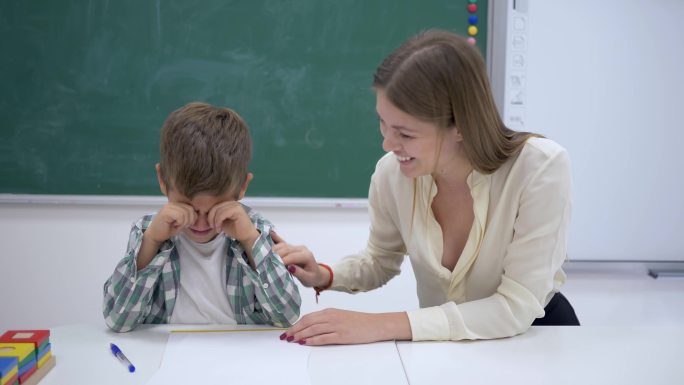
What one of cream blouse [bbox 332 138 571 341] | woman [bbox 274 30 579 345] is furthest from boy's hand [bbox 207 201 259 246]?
cream blouse [bbox 332 138 571 341]

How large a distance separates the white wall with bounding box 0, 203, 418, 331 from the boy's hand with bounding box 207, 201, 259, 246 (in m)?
1.43

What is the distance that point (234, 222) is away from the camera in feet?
5.07

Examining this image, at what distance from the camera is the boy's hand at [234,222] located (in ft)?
4.95

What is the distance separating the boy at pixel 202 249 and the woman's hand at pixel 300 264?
0.05 meters

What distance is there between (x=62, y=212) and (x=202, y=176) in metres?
1.76

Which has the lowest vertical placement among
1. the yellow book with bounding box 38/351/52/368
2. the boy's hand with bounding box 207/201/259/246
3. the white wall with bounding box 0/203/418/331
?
the white wall with bounding box 0/203/418/331

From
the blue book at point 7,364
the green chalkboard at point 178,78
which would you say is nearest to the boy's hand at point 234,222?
the blue book at point 7,364

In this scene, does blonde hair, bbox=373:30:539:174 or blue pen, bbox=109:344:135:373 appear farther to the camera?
blonde hair, bbox=373:30:539:174

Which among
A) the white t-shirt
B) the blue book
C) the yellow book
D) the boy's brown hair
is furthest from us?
the white t-shirt

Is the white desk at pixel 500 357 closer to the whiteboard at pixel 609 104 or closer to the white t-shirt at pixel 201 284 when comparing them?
the white t-shirt at pixel 201 284

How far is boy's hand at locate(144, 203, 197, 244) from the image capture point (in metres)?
1.46

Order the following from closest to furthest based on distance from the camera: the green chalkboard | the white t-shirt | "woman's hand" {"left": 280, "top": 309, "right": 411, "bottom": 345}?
1. "woman's hand" {"left": 280, "top": 309, "right": 411, "bottom": 345}
2. the white t-shirt
3. the green chalkboard

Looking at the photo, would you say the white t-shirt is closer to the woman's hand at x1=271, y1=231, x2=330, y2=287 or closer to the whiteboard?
the woman's hand at x1=271, y1=231, x2=330, y2=287

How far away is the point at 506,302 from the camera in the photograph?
1.50 meters
